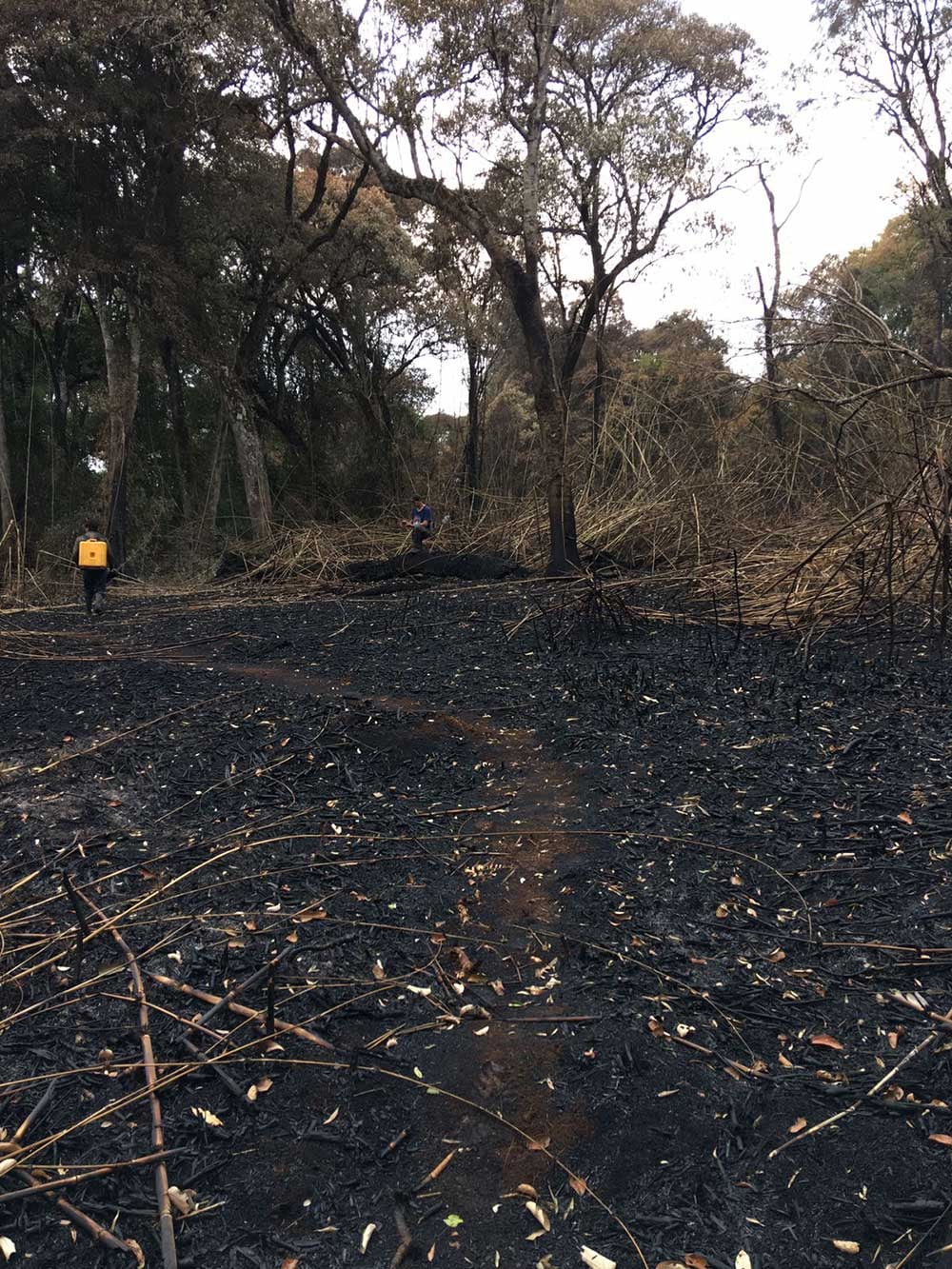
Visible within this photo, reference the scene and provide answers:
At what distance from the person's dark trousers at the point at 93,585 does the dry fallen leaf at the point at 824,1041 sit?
8.33 metres

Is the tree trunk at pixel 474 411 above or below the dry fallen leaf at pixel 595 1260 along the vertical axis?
above

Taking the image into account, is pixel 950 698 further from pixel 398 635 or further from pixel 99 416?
pixel 99 416

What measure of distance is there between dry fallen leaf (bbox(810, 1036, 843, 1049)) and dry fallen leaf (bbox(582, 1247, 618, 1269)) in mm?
758

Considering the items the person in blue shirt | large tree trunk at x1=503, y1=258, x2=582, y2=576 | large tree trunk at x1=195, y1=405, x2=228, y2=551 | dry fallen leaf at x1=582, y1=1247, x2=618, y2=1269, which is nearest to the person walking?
the person in blue shirt

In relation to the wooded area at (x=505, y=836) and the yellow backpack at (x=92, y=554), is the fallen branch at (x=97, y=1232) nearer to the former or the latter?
the wooded area at (x=505, y=836)

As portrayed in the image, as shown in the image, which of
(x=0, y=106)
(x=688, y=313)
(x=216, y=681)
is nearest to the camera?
(x=216, y=681)

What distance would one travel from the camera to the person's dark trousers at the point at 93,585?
8664 mm

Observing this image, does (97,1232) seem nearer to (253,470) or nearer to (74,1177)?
(74,1177)

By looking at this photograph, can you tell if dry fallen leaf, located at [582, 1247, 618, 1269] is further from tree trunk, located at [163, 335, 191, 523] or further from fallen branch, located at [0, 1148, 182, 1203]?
tree trunk, located at [163, 335, 191, 523]

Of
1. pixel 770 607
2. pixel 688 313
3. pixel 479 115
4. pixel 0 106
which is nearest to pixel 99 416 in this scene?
pixel 0 106

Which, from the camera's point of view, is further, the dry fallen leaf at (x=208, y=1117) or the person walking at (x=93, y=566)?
the person walking at (x=93, y=566)

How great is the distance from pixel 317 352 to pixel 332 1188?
17.0 metres

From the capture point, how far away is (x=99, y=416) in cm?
1823

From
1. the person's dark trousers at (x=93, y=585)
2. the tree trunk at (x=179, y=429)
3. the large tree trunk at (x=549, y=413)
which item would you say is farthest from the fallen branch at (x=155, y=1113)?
the tree trunk at (x=179, y=429)
